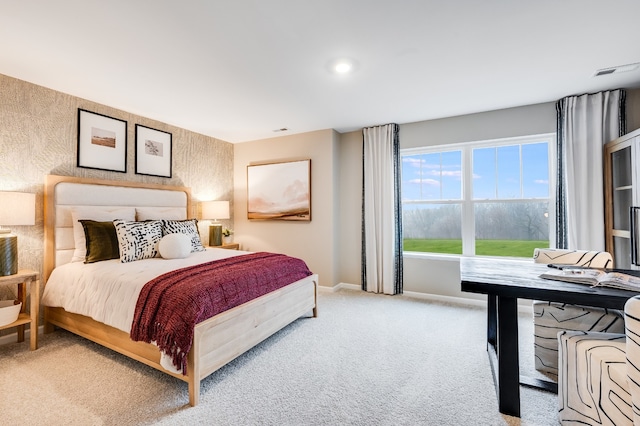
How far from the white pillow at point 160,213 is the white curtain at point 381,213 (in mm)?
2660

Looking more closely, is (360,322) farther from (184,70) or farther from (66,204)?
(66,204)

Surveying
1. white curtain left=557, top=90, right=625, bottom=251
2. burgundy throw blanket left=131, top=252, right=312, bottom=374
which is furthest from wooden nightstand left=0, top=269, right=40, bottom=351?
white curtain left=557, top=90, right=625, bottom=251

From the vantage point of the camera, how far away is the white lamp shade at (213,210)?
431cm

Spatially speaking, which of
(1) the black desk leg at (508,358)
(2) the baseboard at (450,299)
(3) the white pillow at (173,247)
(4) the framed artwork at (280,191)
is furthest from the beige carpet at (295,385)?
(4) the framed artwork at (280,191)

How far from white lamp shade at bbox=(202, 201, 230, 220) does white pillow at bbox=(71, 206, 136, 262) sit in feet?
3.38

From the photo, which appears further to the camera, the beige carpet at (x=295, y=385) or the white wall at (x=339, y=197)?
the white wall at (x=339, y=197)

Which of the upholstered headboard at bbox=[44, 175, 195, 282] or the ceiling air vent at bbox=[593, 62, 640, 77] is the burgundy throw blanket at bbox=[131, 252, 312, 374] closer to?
the upholstered headboard at bbox=[44, 175, 195, 282]

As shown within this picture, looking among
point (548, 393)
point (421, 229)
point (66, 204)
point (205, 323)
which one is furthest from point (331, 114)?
point (548, 393)

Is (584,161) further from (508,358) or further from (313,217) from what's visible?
(313,217)

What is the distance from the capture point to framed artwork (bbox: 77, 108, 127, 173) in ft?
10.3

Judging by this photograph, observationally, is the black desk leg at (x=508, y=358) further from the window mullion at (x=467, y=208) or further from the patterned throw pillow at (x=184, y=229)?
the patterned throw pillow at (x=184, y=229)

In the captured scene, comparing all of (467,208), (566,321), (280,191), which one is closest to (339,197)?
(280,191)

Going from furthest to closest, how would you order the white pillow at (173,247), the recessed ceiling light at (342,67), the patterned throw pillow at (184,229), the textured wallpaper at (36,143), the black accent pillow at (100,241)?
1. the patterned throw pillow at (184,229)
2. the white pillow at (173,247)
3. the black accent pillow at (100,241)
4. the textured wallpaper at (36,143)
5. the recessed ceiling light at (342,67)

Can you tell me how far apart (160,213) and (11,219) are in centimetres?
142
